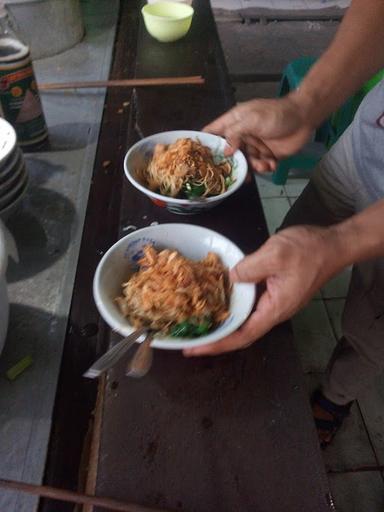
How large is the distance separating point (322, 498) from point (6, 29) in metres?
1.71

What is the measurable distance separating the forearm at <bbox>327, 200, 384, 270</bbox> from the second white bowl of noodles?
0.20 metres

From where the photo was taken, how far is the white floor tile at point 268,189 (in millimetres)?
2967

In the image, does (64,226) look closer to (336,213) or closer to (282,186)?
(336,213)

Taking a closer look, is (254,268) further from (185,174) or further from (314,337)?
(314,337)

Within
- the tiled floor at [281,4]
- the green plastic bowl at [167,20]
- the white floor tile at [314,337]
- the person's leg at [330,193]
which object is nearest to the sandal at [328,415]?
the white floor tile at [314,337]

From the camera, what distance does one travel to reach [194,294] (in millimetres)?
917

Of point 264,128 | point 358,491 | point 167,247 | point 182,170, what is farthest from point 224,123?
point 358,491

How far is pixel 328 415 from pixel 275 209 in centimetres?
154

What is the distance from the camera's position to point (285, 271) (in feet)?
2.78

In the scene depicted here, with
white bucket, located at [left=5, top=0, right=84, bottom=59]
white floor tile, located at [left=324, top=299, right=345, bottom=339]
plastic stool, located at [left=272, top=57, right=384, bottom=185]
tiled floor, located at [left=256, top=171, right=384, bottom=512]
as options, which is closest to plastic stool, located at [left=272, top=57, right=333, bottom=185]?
plastic stool, located at [left=272, top=57, right=384, bottom=185]

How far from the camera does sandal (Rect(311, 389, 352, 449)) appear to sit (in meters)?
1.70

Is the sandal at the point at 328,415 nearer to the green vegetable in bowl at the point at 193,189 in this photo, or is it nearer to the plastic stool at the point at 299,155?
the green vegetable in bowl at the point at 193,189

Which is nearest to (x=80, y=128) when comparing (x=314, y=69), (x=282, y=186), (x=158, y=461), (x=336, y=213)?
Answer: (x=314, y=69)

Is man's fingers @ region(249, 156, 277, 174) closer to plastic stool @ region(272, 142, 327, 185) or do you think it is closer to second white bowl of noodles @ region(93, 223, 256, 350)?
second white bowl of noodles @ region(93, 223, 256, 350)
